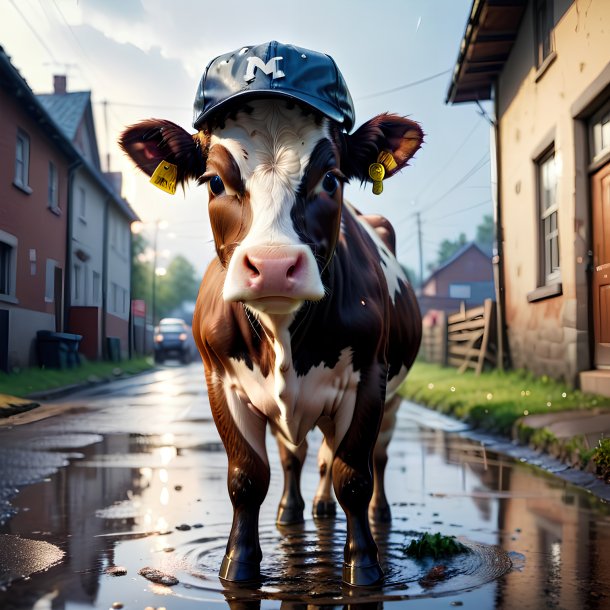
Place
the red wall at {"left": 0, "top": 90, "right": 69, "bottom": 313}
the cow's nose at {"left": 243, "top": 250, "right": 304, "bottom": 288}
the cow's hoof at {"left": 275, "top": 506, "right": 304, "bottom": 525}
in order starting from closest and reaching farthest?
the cow's nose at {"left": 243, "top": 250, "right": 304, "bottom": 288} < the cow's hoof at {"left": 275, "top": 506, "right": 304, "bottom": 525} < the red wall at {"left": 0, "top": 90, "right": 69, "bottom": 313}

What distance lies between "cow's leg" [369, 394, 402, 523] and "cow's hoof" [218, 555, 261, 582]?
1.39 metres

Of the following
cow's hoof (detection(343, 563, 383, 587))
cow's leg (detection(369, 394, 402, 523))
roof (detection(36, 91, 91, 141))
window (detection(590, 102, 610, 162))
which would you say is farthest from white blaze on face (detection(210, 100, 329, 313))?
window (detection(590, 102, 610, 162))

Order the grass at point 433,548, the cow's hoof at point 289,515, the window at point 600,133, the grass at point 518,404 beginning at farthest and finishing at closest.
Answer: the window at point 600,133 → the grass at point 518,404 → the cow's hoof at point 289,515 → the grass at point 433,548

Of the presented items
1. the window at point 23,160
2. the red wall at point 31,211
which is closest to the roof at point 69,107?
the red wall at point 31,211

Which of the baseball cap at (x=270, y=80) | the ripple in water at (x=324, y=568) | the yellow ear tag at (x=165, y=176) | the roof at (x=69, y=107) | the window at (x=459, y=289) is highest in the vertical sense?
the window at (x=459, y=289)

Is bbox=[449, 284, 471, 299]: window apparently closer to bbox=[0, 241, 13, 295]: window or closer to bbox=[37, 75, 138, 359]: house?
bbox=[37, 75, 138, 359]: house

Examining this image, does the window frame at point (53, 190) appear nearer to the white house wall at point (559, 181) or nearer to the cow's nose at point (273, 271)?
the cow's nose at point (273, 271)

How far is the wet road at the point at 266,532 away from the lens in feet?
9.50

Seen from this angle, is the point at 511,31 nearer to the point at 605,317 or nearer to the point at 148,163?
the point at 605,317

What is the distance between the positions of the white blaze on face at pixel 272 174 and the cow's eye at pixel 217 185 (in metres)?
0.11

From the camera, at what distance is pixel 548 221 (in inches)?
360

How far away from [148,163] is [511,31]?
24.4 feet

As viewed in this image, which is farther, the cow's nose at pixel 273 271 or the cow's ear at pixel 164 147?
the cow's ear at pixel 164 147

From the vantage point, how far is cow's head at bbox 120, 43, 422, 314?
8.44ft
